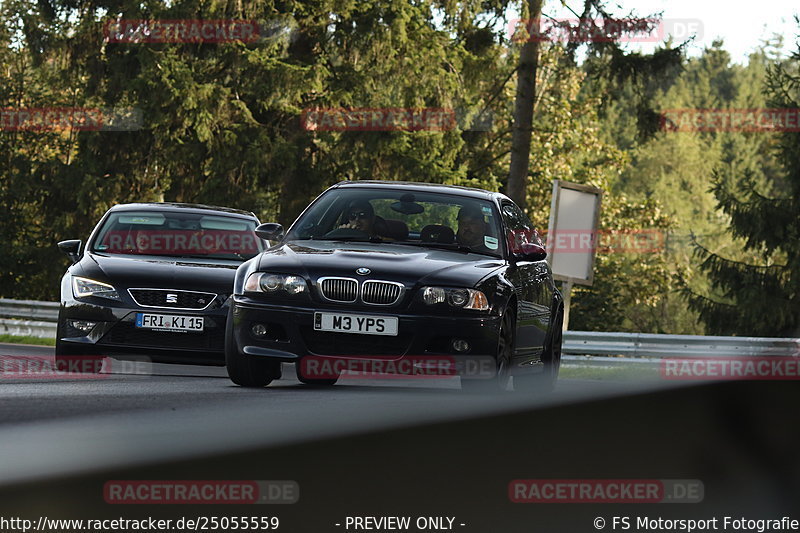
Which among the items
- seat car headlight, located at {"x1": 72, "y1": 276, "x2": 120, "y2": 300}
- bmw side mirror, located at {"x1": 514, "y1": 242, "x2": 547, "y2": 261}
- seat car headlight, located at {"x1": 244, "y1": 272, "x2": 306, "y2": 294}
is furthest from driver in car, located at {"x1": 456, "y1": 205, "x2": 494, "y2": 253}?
seat car headlight, located at {"x1": 72, "y1": 276, "x2": 120, "y2": 300}

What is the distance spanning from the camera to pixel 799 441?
6953 mm

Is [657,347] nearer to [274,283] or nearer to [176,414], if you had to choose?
[274,283]

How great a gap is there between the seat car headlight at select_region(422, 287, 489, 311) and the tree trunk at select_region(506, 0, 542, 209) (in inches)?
710

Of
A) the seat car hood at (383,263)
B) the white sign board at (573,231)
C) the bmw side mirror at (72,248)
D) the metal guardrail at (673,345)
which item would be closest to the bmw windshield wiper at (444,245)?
the seat car hood at (383,263)

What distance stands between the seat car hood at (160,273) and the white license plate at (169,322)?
281 millimetres

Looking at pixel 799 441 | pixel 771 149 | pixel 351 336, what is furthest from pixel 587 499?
pixel 771 149

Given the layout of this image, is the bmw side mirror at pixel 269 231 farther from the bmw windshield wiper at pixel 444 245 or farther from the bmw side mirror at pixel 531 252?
the bmw side mirror at pixel 531 252

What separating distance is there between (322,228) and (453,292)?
1.77 meters

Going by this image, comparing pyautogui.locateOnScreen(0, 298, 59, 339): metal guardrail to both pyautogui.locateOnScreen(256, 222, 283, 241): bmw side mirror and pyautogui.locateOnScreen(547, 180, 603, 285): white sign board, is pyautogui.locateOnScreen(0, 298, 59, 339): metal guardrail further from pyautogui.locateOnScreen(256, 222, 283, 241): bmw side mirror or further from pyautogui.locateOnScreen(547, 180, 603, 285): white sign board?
pyautogui.locateOnScreen(256, 222, 283, 241): bmw side mirror

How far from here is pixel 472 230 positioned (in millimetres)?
10906

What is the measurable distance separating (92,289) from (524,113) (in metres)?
16.2

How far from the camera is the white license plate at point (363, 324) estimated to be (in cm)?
953

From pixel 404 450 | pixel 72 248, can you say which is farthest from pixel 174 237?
pixel 404 450

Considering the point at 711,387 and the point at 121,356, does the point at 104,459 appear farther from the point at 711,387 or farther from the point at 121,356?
the point at 121,356
